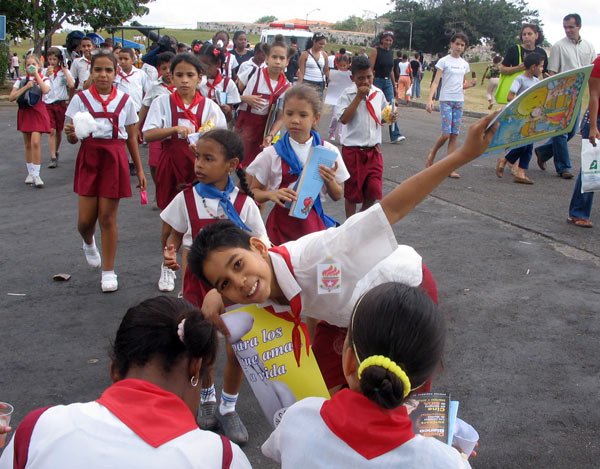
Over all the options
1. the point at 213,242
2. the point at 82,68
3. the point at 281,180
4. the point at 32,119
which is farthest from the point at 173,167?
the point at 82,68

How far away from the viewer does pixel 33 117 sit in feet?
33.1

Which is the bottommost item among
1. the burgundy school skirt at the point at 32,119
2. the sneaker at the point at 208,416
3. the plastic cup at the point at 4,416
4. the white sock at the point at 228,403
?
the sneaker at the point at 208,416

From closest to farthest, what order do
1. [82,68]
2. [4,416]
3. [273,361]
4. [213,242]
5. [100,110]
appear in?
[4,416] < [213,242] < [273,361] < [100,110] < [82,68]

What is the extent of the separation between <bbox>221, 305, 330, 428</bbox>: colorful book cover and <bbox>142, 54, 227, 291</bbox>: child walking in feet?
8.36

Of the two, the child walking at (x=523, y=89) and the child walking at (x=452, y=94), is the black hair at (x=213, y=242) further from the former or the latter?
the child walking at (x=452, y=94)

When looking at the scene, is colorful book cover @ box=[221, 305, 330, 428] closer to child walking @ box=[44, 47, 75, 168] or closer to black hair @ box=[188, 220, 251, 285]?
black hair @ box=[188, 220, 251, 285]

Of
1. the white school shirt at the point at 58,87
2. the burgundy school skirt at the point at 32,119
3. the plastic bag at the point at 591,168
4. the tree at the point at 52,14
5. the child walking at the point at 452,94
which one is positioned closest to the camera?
the plastic bag at the point at 591,168

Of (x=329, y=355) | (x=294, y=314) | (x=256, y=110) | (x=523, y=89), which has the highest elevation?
(x=523, y=89)

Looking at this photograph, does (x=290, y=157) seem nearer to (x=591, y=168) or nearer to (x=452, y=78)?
(x=591, y=168)

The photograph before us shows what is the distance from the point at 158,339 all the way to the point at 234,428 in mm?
1618

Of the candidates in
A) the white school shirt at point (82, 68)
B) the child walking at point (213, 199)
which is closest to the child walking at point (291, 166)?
the child walking at point (213, 199)

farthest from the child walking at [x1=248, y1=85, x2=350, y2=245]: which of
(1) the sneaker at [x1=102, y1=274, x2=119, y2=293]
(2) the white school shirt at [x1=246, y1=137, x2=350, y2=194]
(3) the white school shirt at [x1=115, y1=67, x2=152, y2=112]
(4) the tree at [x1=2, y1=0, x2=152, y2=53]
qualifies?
(4) the tree at [x1=2, y1=0, x2=152, y2=53]

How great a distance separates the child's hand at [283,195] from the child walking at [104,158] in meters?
1.72

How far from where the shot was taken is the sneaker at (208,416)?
3.78 meters
